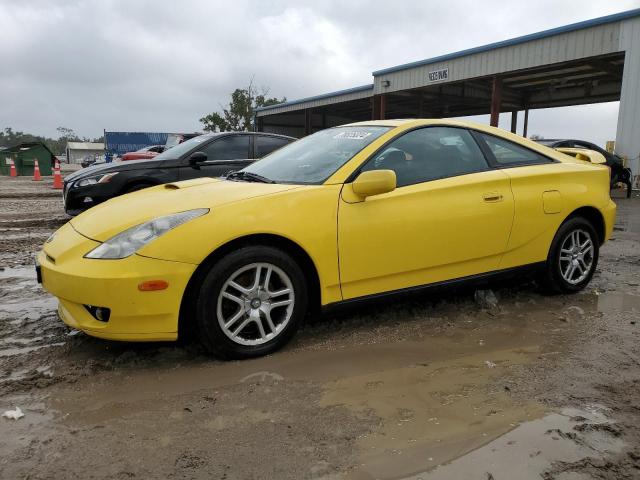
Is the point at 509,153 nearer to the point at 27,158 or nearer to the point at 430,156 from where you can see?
the point at 430,156

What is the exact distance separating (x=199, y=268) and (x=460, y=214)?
179cm

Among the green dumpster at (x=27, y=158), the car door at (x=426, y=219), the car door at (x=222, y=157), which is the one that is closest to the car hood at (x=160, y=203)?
the car door at (x=426, y=219)

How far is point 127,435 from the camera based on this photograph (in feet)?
7.18

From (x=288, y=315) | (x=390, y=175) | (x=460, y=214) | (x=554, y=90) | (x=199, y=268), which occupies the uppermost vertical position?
(x=554, y=90)

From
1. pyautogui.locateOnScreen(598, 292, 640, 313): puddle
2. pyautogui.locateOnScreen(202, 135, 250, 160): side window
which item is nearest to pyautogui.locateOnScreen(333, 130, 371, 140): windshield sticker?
pyautogui.locateOnScreen(598, 292, 640, 313): puddle

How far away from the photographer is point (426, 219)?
3.34 m

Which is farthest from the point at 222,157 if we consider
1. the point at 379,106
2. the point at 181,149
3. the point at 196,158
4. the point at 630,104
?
the point at 379,106

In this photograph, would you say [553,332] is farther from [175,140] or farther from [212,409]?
[175,140]

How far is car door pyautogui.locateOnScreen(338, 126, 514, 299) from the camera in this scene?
10.3ft

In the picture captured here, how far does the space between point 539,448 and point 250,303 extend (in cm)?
161

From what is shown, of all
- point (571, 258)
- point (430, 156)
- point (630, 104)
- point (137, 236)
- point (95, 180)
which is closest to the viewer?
point (137, 236)

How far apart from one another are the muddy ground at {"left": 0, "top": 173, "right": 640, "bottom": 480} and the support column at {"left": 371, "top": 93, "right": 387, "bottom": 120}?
20900 millimetres

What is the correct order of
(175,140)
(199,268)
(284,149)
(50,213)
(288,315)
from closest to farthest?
(199,268), (288,315), (284,149), (50,213), (175,140)

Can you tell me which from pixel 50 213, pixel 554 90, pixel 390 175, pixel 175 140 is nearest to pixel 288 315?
pixel 390 175
